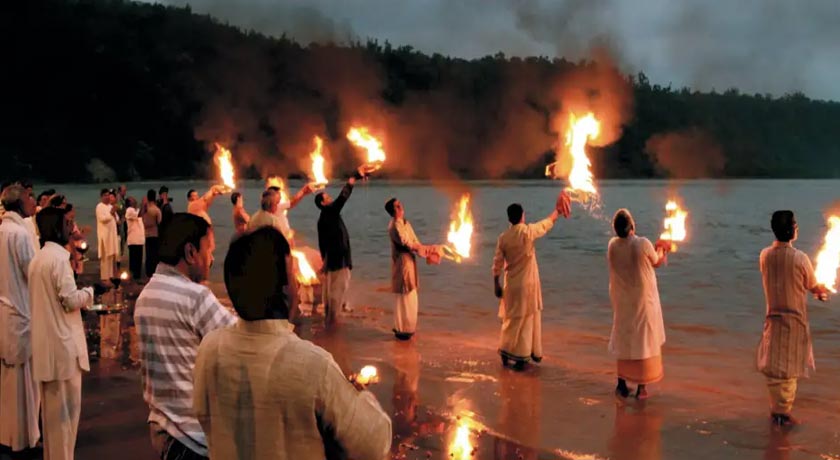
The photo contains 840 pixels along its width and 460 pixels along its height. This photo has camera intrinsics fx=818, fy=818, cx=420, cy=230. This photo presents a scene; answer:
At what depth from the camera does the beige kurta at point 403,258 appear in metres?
11.9

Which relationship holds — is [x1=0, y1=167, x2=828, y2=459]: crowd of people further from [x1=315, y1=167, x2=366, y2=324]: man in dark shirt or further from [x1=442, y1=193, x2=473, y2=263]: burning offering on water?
[x1=442, y1=193, x2=473, y2=263]: burning offering on water

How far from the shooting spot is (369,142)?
1358 cm

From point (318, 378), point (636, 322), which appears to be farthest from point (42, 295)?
point (636, 322)

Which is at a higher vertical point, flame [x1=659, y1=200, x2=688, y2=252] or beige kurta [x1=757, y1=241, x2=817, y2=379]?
flame [x1=659, y1=200, x2=688, y2=252]

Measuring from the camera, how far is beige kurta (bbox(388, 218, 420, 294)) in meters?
11.9

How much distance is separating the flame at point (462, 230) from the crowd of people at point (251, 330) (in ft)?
1.48

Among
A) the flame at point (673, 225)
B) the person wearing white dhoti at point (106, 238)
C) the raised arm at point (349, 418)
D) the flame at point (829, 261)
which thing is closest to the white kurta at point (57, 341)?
the raised arm at point (349, 418)

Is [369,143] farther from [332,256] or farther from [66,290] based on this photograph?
[66,290]

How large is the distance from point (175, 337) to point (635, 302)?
6271mm

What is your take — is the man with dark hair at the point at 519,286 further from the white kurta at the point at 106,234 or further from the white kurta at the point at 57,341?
the white kurta at the point at 106,234

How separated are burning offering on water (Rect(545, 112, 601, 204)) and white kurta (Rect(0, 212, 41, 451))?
6.37 meters

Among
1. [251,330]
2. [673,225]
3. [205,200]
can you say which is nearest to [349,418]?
[251,330]

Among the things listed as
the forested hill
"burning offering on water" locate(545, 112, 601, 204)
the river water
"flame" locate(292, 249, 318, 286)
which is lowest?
the river water

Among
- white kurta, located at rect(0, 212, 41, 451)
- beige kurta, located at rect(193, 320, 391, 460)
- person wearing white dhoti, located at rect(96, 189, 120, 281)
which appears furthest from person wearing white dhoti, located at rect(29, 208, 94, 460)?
person wearing white dhoti, located at rect(96, 189, 120, 281)
